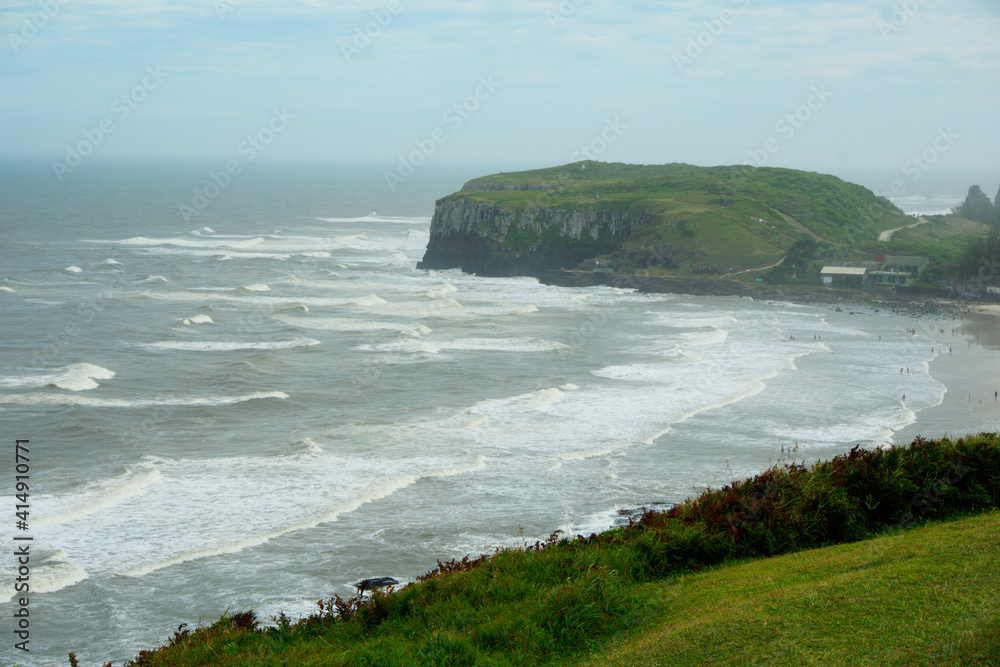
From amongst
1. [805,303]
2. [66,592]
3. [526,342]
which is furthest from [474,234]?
[66,592]

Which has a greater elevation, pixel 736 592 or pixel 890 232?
pixel 890 232

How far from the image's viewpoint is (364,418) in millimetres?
40250

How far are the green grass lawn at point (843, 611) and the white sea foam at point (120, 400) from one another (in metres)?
33.1

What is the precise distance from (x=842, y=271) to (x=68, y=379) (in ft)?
236

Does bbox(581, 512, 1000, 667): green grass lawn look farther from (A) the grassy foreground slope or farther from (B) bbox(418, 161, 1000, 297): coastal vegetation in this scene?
(A) the grassy foreground slope

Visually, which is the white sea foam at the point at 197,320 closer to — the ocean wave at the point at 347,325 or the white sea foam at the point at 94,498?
the ocean wave at the point at 347,325

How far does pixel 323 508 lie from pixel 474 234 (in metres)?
77.8

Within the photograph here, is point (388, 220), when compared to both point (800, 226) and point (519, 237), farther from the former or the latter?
point (800, 226)

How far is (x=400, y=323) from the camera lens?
66.3 m

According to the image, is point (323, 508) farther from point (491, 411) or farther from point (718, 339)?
point (718, 339)

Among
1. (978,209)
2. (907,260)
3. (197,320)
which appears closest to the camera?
(197,320)

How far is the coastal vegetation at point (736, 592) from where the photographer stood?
10.8 metres

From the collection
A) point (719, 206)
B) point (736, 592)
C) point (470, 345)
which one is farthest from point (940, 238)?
point (736, 592)

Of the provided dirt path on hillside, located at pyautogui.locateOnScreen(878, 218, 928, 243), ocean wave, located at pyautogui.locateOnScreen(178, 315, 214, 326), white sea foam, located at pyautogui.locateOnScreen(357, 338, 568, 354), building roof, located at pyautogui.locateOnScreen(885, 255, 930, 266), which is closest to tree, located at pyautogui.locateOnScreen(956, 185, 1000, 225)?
dirt path on hillside, located at pyautogui.locateOnScreen(878, 218, 928, 243)
